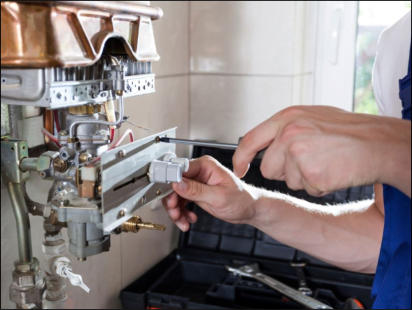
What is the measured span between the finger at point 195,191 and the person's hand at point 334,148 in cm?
16

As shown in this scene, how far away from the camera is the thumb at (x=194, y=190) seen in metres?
0.67

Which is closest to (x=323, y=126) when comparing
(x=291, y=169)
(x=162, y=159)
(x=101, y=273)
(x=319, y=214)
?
(x=291, y=169)

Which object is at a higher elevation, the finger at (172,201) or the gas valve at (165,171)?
the gas valve at (165,171)

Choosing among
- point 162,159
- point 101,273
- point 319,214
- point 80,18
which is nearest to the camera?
point 80,18

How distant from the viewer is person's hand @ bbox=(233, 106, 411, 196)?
1.56ft

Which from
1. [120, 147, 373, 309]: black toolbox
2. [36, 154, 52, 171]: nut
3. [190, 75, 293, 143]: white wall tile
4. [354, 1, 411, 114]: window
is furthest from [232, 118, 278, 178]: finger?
[354, 1, 411, 114]: window

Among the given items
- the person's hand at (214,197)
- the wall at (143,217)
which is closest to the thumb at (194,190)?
the person's hand at (214,197)

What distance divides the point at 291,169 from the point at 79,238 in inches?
8.5

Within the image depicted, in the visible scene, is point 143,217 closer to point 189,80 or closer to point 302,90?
point 189,80

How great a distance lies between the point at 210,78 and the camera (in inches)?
53.8

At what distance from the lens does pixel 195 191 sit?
0.69m

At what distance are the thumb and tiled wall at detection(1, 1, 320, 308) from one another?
18.3 inches

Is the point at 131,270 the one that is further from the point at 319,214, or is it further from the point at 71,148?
Answer: the point at 71,148

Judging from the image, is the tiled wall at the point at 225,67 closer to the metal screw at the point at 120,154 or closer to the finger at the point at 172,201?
the finger at the point at 172,201
